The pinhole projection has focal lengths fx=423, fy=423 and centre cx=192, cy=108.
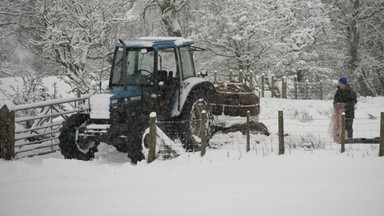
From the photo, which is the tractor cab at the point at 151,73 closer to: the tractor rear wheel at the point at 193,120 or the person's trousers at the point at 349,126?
the tractor rear wheel at the point at 193,120

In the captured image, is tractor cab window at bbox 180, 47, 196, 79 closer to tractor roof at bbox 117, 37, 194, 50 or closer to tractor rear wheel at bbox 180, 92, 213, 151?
tractor roof at bbox 117, 37, 194, 50

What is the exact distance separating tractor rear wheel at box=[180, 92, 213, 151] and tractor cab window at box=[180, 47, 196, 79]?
56 cm

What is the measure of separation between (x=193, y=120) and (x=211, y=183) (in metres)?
2.98

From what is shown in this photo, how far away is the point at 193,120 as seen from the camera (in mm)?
9688

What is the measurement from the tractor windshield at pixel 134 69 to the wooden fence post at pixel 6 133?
217 cm

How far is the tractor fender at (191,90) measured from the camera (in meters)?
9.23

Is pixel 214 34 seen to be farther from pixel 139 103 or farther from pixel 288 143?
pixel 139 103

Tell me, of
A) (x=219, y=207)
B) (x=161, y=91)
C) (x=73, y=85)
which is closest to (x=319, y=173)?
(x=219, y=207)

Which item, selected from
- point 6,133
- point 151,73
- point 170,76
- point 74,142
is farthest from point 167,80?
point 6,133

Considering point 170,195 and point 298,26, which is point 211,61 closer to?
point 298,26

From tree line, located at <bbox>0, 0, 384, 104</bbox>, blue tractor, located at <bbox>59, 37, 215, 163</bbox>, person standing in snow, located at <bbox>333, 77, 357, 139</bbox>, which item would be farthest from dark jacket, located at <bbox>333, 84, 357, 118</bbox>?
tree line, located at <bbox>0, 0, 384, 104</bbox>

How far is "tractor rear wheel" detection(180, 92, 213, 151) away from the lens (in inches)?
364

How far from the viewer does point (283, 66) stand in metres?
21.0

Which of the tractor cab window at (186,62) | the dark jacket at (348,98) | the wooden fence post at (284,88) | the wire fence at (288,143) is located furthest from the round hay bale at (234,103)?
the wooden fence post at (284,88)
